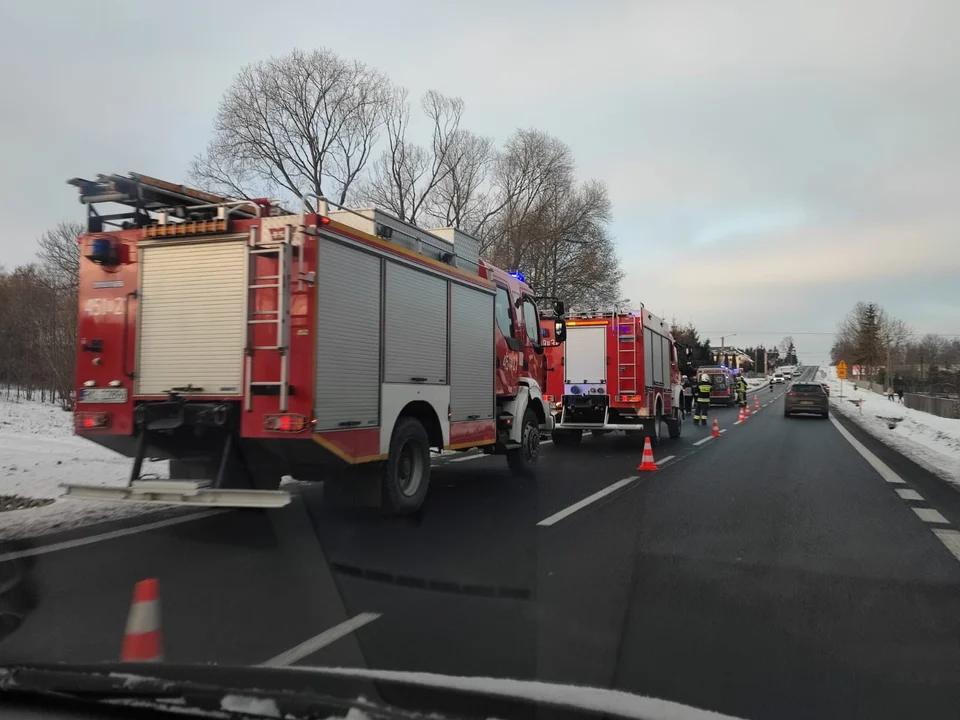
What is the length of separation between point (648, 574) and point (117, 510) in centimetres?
592

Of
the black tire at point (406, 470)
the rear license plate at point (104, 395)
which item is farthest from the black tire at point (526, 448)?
the rear license plate at point (104, 395)

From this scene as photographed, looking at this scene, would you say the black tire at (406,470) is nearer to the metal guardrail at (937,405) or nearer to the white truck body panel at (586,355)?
the white truck body panel at (586,355)

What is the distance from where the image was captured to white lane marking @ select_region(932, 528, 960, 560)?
669cm

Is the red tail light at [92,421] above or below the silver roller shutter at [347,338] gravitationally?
below

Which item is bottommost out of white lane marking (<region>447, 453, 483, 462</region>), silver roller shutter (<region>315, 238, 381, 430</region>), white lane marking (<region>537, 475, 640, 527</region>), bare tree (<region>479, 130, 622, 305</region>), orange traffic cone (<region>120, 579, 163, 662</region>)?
white lane marking (<region>447, 453, 483, 462</region>)

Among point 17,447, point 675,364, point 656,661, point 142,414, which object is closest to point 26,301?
point 17,447

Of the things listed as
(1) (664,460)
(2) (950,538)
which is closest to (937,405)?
(1) (664,460)

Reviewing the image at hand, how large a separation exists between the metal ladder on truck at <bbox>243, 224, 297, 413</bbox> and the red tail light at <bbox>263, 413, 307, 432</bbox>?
0.08 meters

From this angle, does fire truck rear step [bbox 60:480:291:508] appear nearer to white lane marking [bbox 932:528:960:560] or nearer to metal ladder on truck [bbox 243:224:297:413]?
metal ladder on truck [bbox 243:224:297:413]

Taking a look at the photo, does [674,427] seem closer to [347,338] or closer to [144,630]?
[347,338]

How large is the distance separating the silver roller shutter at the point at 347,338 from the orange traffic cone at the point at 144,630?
3102mm

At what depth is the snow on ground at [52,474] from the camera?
7.44 meters

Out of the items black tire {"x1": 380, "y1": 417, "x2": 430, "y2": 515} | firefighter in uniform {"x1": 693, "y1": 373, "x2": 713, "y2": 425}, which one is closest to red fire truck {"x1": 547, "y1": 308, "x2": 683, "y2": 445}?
black tire {"x1": 380, "y1": 417, "x2": 430, "y2": 515}

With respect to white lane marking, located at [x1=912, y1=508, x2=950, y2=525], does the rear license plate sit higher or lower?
higher
